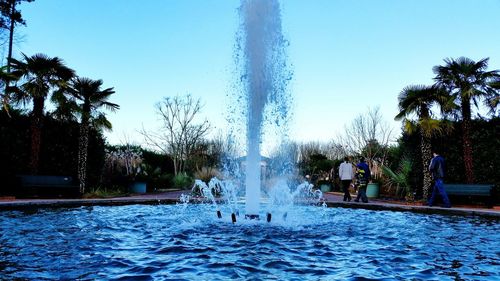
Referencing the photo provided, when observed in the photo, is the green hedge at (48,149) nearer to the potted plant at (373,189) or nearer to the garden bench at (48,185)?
the garden bench at (48,185)

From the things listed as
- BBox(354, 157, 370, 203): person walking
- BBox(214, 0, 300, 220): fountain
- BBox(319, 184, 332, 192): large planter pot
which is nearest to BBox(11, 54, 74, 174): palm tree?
BBox(214, 0, 300, 220): fountain

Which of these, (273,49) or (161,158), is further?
(161,158)

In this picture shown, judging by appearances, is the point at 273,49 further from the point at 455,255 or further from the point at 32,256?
the point at 32,256

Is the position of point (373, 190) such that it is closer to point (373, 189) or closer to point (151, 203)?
point (373, 189)

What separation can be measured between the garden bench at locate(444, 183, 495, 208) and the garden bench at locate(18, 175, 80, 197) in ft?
46.9

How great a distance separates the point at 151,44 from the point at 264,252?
552 inches

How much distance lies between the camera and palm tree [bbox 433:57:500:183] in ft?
48.5

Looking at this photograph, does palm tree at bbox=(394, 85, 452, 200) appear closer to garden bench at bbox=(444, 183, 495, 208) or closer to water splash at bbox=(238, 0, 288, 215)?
garden bench at bbox=(444, 183, 495, 208)

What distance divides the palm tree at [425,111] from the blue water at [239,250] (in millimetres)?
7206

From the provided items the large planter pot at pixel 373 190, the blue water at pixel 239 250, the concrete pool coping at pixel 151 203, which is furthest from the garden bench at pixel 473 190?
the blue water at pixel 239 250

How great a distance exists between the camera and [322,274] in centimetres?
432

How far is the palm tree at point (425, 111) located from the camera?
15.5 m

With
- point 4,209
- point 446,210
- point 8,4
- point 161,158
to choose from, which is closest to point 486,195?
point 446,210

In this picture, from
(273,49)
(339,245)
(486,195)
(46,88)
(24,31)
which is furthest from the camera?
(24,31)
